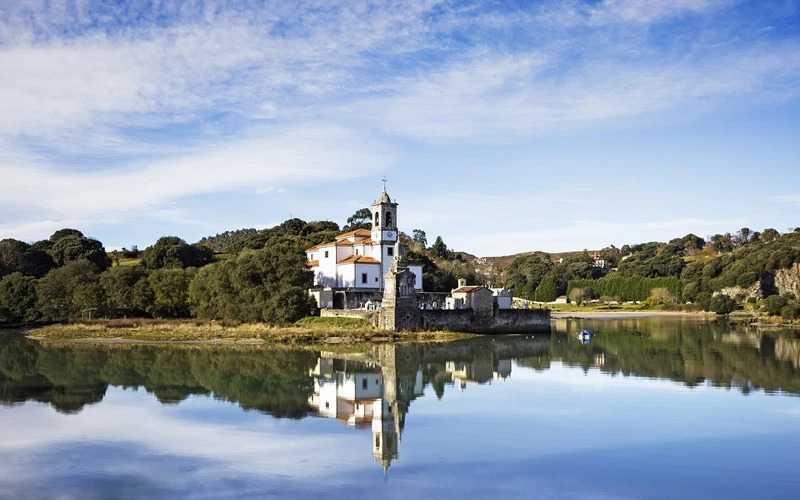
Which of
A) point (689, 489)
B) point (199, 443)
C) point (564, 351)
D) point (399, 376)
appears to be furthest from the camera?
point (564, 351)

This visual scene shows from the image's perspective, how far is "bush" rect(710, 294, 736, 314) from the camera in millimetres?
79375

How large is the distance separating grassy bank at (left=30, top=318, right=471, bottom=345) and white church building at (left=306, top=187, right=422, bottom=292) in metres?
7.62

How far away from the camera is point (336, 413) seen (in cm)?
2347

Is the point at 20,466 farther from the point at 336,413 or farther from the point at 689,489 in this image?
the point at 689,489

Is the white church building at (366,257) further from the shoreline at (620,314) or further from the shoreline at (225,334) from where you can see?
the shoreline at (620,314)

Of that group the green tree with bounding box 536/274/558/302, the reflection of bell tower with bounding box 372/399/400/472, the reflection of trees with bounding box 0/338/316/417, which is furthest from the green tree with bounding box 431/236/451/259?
the reflection of bell tower with bounding box 372/399/400/472

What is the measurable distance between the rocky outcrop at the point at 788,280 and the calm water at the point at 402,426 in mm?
44928

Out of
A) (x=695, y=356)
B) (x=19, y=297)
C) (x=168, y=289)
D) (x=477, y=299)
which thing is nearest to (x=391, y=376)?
(x=695, y=356)

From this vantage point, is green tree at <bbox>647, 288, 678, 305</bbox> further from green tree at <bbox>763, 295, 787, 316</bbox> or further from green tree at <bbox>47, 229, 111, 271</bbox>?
green tree at <bbox>47, 229, 111, 271</bbox>

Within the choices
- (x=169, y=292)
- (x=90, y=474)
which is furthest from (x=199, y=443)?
(x=169, y=292)

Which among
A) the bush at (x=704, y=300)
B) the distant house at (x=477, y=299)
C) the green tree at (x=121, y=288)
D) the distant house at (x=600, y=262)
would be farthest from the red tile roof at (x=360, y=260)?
the distant house at (x=600, y=262)

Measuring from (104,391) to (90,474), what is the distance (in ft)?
43.9

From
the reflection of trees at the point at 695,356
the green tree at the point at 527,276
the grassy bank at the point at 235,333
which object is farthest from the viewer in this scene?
the green tree at the point at 527,276

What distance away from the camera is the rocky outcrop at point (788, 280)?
260 feet
